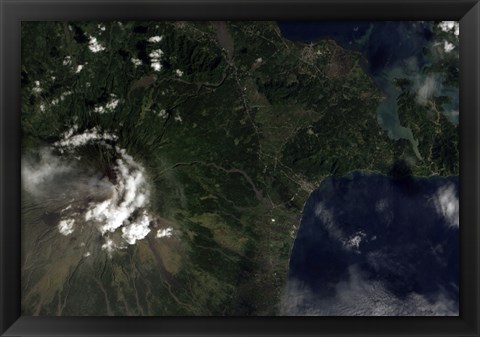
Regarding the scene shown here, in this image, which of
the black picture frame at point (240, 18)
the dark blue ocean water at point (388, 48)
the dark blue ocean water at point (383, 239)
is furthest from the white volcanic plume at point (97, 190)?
the dark blue ocean water at point (388, 48)

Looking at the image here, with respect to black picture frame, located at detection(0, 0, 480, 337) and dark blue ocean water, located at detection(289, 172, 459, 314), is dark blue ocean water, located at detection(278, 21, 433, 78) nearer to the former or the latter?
black picture frame, located at detection(0, 0, 480, 337)

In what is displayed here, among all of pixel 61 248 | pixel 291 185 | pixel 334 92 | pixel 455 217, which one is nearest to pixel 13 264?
pixel 61 248

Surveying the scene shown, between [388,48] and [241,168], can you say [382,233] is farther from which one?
[388,48]

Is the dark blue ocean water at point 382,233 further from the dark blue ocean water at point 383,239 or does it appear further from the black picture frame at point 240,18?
the black picture frame at point 240,18

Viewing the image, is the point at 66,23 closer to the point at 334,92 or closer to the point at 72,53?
the point at 72,53

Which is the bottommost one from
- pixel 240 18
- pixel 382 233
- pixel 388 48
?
pixel 382 233

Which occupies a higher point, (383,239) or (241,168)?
(241,168)

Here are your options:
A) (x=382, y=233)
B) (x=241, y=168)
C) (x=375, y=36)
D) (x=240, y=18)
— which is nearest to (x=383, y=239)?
(x=382, y=233)
